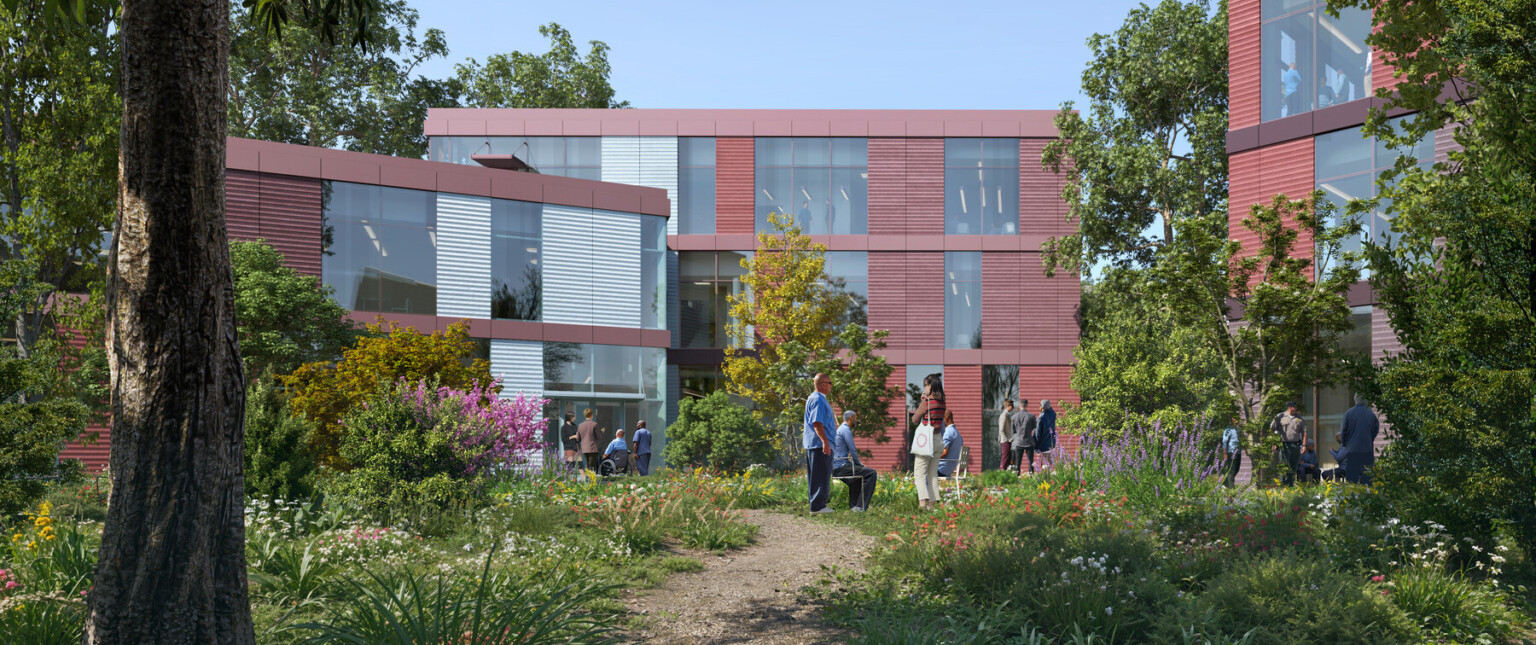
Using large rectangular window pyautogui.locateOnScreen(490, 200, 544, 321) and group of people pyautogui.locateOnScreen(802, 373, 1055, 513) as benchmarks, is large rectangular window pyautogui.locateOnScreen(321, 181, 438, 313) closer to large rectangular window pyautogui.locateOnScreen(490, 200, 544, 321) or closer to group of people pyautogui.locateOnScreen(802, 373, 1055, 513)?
large rectangular window pyautogui.locateOnScreen(490, 200, 544, 321)

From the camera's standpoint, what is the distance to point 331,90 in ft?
121

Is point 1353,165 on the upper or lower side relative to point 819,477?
upper

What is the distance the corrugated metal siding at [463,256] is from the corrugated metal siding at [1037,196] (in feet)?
52.0

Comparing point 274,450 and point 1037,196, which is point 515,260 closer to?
point 274,450

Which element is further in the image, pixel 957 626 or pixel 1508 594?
pixel 1508 594

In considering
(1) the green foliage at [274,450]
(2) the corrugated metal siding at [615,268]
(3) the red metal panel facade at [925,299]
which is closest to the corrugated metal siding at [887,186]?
(3) the red metal panel facade at [925,299]

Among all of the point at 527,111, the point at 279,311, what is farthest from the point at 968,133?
the point at 279,311

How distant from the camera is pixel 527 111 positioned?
31.4 m

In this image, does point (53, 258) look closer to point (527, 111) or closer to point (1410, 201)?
point (1410, 201)

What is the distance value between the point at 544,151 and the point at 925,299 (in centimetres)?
1262

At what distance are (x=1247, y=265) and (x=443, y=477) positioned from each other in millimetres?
11855

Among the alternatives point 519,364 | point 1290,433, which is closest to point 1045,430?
point 1290,433

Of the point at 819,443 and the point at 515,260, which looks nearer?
the point at 819,443

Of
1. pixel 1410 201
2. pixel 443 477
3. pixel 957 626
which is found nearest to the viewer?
pixel 957 626
